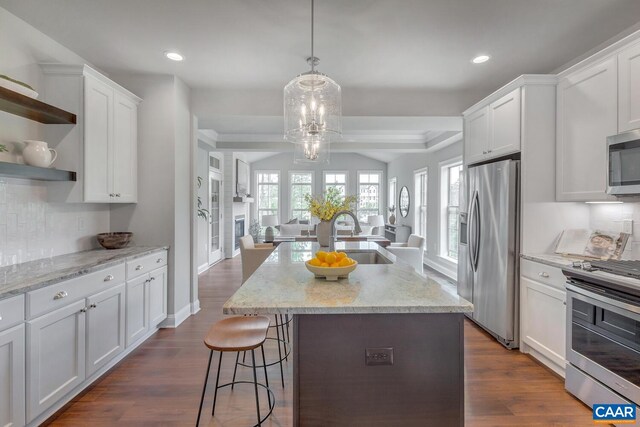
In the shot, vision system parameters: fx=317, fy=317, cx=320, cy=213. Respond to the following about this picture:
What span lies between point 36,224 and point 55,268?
25.1 inches

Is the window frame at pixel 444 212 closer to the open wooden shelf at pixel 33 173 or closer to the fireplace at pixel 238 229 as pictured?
the fireplace at pixel 238 229

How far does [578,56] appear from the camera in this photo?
2.95m

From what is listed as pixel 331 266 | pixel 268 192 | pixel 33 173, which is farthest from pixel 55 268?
pixel 268 192

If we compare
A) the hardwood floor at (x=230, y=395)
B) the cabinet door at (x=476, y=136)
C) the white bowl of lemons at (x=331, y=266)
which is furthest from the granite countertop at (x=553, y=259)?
the white bowl of lemons at (x=331, y=266)

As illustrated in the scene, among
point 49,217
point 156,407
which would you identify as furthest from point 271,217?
point 156,407

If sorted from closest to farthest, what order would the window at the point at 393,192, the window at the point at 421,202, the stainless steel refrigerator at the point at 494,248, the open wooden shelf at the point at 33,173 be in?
the open wooden shelf at the point at 33,173
the stainless steel refrigerator at the point at 494,248
the window at the point at 421,202
the window at the point at 393,192

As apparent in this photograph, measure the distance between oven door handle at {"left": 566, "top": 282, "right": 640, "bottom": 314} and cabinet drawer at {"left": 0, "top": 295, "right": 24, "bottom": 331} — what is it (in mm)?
3298

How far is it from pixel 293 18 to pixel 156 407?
289cm

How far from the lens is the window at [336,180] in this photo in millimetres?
10602

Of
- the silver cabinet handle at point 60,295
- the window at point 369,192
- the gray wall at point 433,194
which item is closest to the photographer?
the silver cabinet handle at point 60,295

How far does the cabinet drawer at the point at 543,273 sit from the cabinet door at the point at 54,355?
11.2ft

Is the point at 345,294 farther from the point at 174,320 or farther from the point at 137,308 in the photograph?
the point at 174,320

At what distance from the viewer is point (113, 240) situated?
2992mm

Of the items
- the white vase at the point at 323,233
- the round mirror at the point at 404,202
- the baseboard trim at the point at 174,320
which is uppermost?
the round mirror at the point at 404,202
